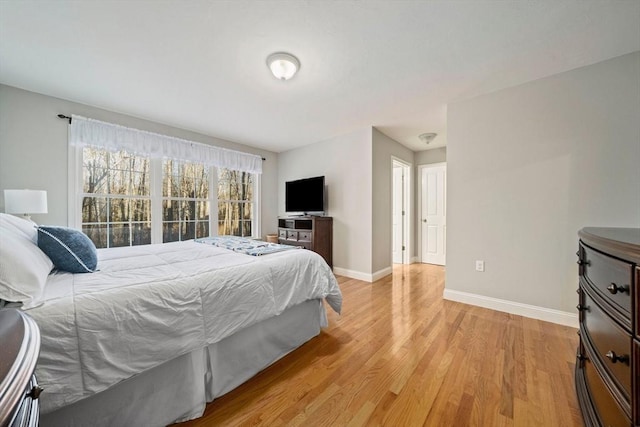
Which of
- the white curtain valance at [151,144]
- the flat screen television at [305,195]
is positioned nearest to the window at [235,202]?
the white curtain valance at [151,144]

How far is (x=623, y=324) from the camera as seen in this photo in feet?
2.76

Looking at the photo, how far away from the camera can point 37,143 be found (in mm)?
2623

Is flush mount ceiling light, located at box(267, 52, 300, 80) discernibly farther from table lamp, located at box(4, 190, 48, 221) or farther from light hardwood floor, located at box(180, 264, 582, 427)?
table lamp, located at box(4, 190, 48, 221)

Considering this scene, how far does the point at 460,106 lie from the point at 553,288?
2168 millimetres

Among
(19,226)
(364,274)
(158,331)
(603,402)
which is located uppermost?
(19,226)

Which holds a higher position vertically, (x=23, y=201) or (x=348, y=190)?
(x=348, y=190)

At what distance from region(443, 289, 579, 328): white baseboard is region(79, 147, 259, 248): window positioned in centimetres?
377

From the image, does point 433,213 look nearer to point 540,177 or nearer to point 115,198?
point 540,177

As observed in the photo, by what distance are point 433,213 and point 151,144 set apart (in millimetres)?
5142

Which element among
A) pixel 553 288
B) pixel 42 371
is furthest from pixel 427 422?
pixel 553 288

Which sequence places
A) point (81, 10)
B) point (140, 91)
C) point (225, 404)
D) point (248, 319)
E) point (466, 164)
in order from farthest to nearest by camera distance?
point (466, 164)
point (140, 91)
point (81, 10)
point (248, 319)
point (225, 404)

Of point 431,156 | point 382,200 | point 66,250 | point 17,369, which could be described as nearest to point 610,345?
point 17,369

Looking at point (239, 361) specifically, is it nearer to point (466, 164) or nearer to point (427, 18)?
point (427, 18)

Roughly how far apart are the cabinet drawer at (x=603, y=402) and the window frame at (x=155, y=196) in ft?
14.4
